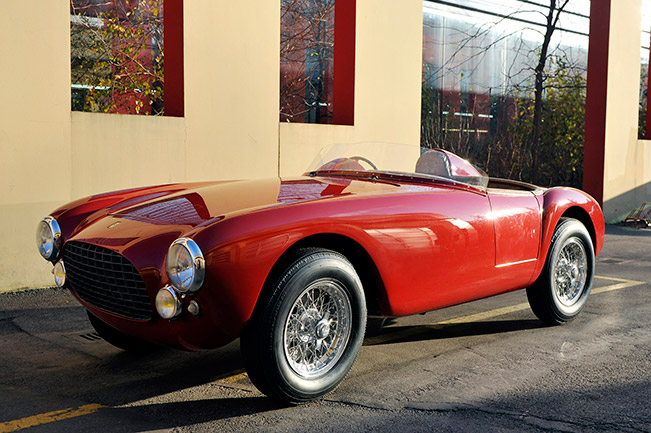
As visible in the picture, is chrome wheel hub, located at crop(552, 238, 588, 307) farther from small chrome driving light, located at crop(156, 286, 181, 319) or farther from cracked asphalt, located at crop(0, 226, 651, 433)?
small chrome driving light, located at crop(156, 286, 181, 319)

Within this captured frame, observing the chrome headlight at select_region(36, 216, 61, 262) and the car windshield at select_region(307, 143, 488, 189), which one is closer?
the chrome headlight at select_region(36, 216, 61, 262)

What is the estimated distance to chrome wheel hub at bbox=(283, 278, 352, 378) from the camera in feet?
11.4

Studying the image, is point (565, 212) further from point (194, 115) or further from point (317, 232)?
point (194, 115)

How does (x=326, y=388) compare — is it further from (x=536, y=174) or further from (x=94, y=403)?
(x=536, y=174)

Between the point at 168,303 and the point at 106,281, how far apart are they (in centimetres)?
50

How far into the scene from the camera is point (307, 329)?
352 centimetres

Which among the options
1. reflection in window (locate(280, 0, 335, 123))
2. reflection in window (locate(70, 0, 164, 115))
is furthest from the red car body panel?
reflection in window (locate(280, 0, 335, 123))

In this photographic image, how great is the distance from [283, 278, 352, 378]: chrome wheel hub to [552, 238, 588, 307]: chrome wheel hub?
2.02 metres

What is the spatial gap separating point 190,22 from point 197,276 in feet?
15.6

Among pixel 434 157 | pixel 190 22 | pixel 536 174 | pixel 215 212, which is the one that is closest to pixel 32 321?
pixel 215 212

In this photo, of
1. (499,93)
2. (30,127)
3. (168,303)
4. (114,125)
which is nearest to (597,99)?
(499,93)

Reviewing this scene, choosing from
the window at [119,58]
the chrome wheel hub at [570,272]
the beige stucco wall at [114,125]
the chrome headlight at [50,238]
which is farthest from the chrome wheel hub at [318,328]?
the window at [119,58]

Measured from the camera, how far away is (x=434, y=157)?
477 cm

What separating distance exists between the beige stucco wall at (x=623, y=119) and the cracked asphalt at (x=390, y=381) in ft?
23.8
